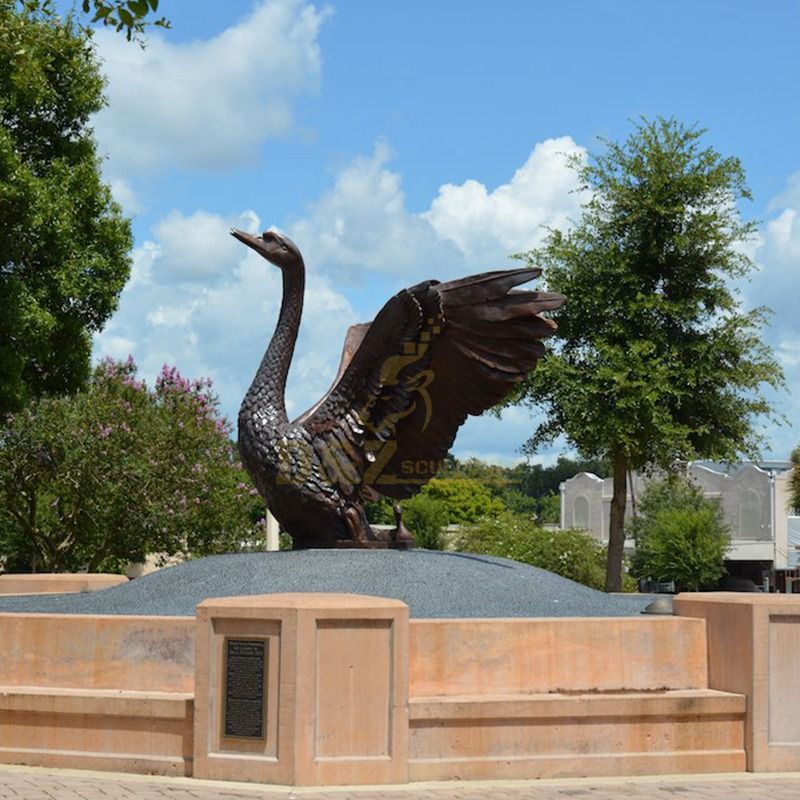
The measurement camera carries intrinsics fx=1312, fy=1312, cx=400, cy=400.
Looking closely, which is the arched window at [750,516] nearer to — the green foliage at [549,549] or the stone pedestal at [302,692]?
the green foliage at [549,549]

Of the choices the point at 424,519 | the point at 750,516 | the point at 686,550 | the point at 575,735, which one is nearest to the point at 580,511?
the point at 750,516

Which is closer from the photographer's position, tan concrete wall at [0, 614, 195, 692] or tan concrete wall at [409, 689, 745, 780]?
tan concrete wall at [409, 689, 745, 780]

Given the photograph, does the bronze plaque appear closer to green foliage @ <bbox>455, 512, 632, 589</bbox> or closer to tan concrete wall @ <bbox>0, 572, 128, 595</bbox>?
tan concrete wall @ <bbox>0, 572, 128, 595</bbox>

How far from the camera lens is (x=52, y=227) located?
61.9 feet

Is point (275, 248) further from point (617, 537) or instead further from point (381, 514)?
point (381, 514)

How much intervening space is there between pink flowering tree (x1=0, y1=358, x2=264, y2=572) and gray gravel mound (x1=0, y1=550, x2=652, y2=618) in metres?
12.4

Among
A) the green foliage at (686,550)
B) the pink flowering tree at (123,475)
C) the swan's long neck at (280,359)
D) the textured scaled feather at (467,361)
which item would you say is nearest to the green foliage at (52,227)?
the pink flowering tree at (123,475)

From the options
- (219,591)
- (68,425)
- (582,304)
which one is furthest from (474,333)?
(68,425)

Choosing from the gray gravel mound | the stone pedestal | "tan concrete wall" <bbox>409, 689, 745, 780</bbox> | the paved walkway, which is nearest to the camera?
the paved walkway

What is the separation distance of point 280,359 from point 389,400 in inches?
47.6

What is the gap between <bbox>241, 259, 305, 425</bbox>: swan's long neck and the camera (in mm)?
12914

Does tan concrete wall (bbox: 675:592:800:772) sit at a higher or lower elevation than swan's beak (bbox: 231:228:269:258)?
lower

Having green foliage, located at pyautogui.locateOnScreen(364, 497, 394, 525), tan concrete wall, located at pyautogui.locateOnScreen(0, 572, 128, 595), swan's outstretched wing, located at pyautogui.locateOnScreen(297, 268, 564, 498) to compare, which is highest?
green foliage, located at pyautogui.locateOnScreen(364, 497, 394, 525)

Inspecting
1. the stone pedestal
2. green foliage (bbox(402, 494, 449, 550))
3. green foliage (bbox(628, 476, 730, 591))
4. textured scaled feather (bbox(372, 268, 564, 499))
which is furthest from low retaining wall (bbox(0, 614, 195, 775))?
green foliage (bbox(402, 494, 449, 550))
